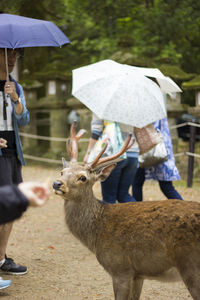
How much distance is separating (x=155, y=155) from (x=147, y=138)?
0.31 m

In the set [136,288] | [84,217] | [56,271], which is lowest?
[56,271]

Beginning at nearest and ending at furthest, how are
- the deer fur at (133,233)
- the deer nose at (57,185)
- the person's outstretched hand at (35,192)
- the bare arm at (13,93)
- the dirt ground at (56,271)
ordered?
the person's outstretched hand at (35,192), the deer fur at (133,233), the deer nose at (57,185), the bare arm at (13,93), the dirt ground at (56,271)

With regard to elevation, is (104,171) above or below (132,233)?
above

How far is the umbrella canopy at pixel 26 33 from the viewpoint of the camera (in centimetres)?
392

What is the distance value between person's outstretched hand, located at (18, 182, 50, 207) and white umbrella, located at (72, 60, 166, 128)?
2.58m

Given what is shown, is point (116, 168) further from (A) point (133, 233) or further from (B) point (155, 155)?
(A) point (133, 233)

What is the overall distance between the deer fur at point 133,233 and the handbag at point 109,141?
953 mm

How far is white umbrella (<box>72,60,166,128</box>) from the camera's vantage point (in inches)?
177

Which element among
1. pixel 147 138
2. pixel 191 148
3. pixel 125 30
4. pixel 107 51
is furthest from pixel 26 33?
pixel 125 30

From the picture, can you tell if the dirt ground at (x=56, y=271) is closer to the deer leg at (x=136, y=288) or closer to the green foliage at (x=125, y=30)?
the deer leg at (x=136, y=288)

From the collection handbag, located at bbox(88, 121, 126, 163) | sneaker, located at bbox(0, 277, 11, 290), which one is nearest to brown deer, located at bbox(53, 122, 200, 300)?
handbag, located at bbox(88, 121, 126, 163)

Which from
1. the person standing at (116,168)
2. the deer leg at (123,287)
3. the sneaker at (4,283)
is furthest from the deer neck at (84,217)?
the person standing at (116,168)

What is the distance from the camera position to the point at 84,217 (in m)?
3.70

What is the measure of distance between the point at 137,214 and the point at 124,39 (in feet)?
30.4
